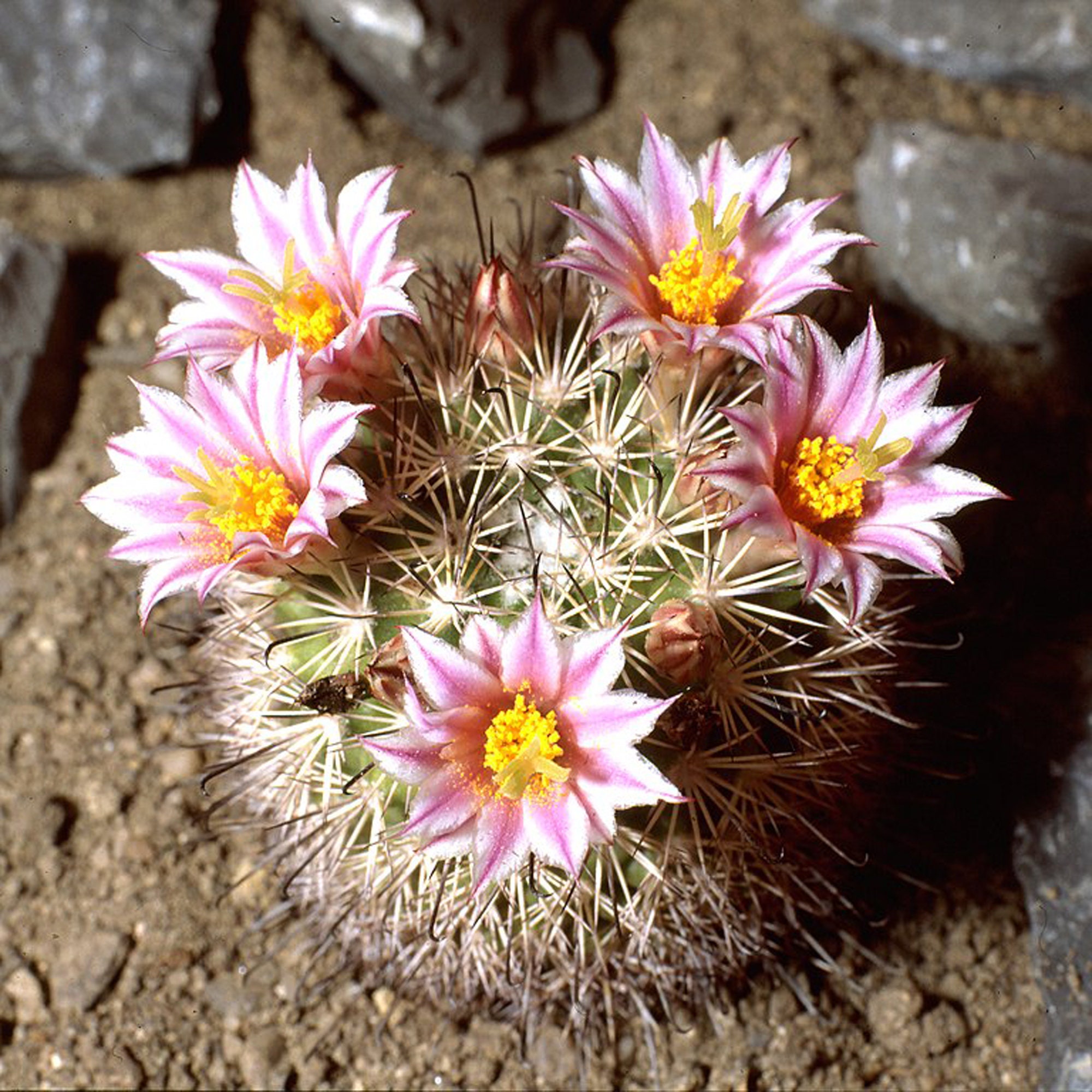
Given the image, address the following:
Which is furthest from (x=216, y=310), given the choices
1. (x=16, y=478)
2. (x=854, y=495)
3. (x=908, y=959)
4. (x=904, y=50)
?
(x=904, y=50)

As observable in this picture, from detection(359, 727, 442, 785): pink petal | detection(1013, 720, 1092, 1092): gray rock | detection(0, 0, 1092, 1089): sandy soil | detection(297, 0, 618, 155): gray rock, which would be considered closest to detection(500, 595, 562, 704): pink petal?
detection(359, 727, 442, 785): pink petal

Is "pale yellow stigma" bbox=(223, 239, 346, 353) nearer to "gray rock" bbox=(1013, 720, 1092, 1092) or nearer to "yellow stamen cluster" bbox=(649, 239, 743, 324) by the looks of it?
"yellow stamen cluster" bbox=(649, 239, 743, 324)

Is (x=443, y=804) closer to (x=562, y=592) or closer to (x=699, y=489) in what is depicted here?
(x=562, y=592)

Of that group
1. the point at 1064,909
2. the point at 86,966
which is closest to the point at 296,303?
the point at 86,966

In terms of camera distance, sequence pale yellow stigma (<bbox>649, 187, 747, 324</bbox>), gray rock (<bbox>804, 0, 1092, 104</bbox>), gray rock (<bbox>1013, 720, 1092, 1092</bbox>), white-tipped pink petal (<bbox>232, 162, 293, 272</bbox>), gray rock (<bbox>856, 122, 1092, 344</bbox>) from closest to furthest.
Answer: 1. pale yellow stigma (<bbox>649, 187, 747, 324</bbox>)
2. white-tipped pink petal (<bbox>232, 162, 293, 272</bbox>)
3. gray rock (<bbox>1013, 720, 1092, 1092</bbox>)
4. gray rock (<bbox>856, 122, 1092, 344</bbox>)
5. gray rock (<bbox>804, 0, 1092, 104</bbox>)

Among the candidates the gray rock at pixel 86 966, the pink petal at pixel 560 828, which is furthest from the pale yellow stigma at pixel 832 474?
the gray rock at pixel 86 966

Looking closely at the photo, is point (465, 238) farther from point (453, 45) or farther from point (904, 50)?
point (904, 50)
